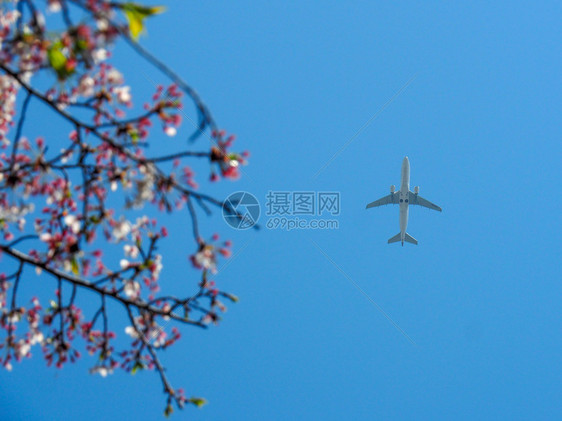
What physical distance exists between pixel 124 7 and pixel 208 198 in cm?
144

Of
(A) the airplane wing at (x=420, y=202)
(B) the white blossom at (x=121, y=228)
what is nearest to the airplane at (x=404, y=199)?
(A) the airplane wing at (x=420, y=202)

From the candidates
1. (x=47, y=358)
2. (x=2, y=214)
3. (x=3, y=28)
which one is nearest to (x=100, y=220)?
(x=2, y=214)

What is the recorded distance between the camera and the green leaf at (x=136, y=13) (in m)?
3.02

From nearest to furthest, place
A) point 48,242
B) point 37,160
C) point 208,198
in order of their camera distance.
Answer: point 208,198 < point 37,160 < point 48,242

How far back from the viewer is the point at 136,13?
3064 mm

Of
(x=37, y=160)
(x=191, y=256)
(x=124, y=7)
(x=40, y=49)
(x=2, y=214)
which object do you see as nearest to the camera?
(x=124, y=7)

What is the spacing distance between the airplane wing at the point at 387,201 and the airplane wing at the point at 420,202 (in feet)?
3.93

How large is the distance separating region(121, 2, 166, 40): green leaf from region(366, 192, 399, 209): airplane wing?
40319 millimetres

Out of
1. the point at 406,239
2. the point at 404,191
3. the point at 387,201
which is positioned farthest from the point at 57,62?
the point at 406,239

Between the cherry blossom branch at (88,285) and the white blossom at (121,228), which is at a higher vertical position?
the white blossom at (121,228)

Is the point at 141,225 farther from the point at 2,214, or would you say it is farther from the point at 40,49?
the point at 40,49

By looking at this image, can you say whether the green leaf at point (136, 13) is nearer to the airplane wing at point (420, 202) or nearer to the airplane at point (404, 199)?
the airplane at point (404, 199)

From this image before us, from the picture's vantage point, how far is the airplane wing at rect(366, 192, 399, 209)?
42.1 metres

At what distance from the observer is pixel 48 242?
5164 mm
